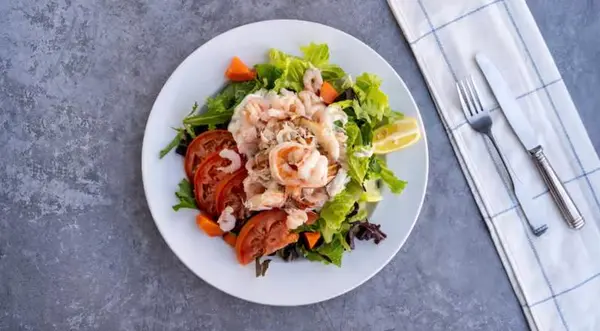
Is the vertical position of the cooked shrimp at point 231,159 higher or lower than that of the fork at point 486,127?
lower

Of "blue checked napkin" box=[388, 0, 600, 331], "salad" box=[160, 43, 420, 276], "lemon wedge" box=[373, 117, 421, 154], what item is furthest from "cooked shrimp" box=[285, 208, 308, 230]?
"blue checked napkin" box=[388, 0, 600, 331]

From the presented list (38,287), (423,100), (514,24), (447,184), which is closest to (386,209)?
(447,184)

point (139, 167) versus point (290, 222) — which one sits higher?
point (290, 222)

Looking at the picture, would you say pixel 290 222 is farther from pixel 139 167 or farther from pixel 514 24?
pixel 514 24

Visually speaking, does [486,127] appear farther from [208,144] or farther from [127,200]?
[127,200]

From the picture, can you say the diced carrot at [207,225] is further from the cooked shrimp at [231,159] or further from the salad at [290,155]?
the cooked shrimp at [231,159]

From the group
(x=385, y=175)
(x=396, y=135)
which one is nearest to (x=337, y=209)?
(x=385, y=175)

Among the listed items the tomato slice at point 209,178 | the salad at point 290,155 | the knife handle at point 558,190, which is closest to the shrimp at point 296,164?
the salad at point 290,155
